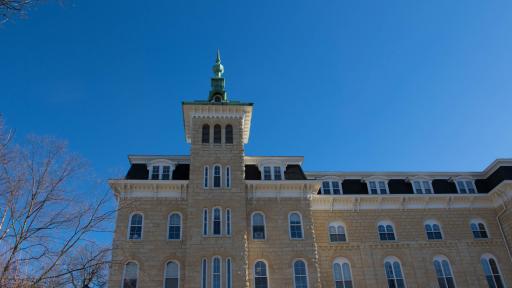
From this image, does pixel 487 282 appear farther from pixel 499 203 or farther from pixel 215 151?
pixel 215 151

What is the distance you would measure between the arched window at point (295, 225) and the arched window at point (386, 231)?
6622 millimetres

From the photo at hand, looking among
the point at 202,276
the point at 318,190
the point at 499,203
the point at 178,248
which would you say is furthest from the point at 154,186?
the point at 499,203

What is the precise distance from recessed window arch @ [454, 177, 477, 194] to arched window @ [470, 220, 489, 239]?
286 centimetres

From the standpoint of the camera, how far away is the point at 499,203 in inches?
1382

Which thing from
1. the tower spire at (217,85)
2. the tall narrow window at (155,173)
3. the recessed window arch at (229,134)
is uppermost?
the tower spire at (217,85)

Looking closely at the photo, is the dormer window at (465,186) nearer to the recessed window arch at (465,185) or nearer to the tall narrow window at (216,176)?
the recessed window arch at (465,185)

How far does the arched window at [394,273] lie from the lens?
31.4 m

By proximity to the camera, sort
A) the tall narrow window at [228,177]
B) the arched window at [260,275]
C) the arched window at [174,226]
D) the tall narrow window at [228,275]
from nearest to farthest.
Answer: the tall narrow window at [228,275] < the arched window at [260,275] < the arched window at [174,226] < the tall narrow window at [228,177]

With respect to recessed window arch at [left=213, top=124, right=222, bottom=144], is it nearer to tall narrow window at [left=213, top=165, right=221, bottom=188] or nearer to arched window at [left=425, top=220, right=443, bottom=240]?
tall narrow window at [left=213, top=165, right=221, bottom=188]

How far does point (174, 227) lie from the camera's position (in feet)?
101

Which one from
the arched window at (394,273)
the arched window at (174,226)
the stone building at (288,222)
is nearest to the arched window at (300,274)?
the stone building at (288,222)

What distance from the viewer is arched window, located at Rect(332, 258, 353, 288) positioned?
31109mm

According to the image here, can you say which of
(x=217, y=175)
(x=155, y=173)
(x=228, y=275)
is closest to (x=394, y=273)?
(x=228, y=275)

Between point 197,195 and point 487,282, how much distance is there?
71.8 feet
